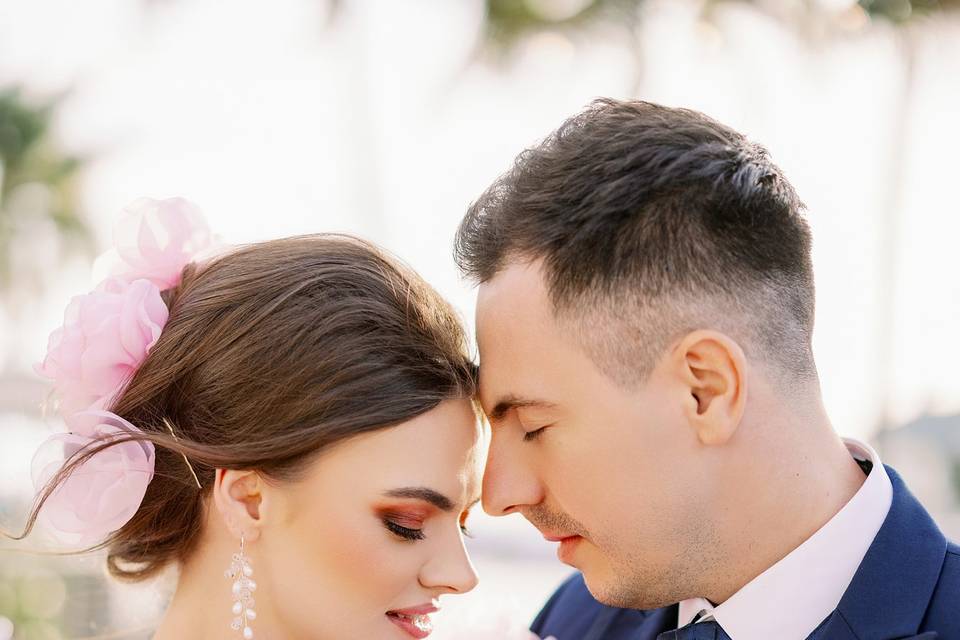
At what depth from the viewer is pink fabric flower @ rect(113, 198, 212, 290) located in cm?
346

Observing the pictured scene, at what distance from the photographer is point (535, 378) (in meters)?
3.15

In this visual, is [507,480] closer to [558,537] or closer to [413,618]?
Result: [558,537]

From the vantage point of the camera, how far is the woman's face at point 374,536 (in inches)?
120

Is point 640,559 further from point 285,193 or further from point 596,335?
point 285,193

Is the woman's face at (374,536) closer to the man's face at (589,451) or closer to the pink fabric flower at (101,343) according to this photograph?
the man's face at (589,451)

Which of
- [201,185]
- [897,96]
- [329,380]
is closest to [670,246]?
[329,380]

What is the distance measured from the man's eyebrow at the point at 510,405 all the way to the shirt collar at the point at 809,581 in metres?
0.76

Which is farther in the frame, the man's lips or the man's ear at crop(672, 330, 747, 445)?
the man's lips

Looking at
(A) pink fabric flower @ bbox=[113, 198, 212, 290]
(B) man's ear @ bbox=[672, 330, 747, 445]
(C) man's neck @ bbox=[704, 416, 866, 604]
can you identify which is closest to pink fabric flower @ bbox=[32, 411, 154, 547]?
(A) pink fabric flower @ bbox=[113, 198, 212, 290]

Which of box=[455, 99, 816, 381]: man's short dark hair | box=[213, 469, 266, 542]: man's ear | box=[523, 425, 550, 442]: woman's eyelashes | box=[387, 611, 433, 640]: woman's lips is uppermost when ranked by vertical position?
box=[455, 99, 816, 381]: man's short dark hair

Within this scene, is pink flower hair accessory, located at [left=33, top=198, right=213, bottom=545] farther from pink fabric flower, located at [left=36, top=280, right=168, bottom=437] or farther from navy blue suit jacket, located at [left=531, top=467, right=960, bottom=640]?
navy blue suit jacket, located at [left=531, top=467, right=960, bottom=640]

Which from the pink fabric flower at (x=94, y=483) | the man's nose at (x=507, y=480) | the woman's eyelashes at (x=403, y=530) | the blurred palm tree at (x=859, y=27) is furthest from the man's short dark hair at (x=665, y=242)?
the blurred palm tree at (x=859, y=27)

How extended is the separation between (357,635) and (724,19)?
1622cm

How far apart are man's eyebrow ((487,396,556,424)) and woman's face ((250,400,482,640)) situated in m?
0.11
